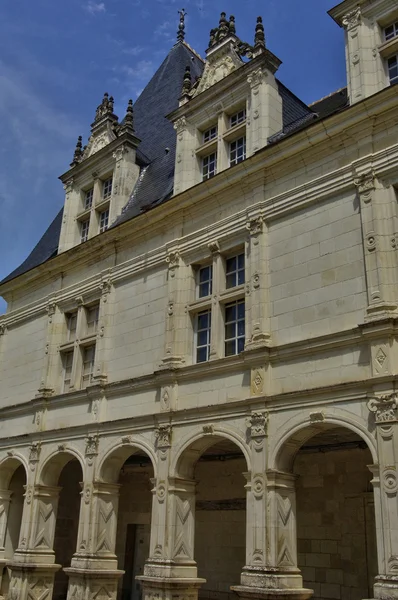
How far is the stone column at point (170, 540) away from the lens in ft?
37.3

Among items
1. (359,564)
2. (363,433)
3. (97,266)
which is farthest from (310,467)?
(97,266)

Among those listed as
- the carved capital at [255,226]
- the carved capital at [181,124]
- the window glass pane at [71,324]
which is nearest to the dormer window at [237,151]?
the carved capital at [181,124]

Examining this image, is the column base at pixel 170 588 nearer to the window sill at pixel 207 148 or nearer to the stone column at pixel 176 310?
the stone column at pixel 176 310

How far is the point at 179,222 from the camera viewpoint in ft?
46.6

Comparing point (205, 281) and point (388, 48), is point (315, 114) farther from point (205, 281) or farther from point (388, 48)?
point (205, 281)

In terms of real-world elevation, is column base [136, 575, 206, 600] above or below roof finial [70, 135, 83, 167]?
below

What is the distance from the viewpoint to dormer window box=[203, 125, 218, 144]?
14.7 m

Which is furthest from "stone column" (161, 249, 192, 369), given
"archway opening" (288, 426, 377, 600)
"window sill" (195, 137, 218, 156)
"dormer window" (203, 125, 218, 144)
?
"archway opening" (288, 426, 377, 600)

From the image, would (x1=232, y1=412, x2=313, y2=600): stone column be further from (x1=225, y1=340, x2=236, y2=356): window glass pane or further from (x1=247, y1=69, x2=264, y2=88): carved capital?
(x1=247, y1=69, x2=264, y2=88): carved capital

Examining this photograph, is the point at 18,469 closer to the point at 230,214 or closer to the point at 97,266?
the point at 97,266

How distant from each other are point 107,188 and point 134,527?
9.45 m

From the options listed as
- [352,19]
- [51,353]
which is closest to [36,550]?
[51,353]

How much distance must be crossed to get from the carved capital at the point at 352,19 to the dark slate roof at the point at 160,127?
148 cm

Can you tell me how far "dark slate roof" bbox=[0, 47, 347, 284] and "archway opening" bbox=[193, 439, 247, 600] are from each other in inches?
255
